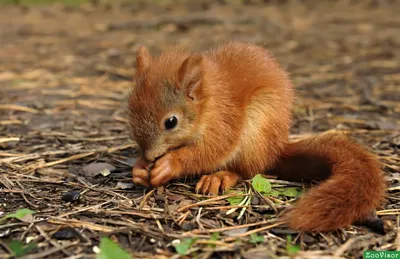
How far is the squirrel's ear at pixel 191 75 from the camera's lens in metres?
2.39

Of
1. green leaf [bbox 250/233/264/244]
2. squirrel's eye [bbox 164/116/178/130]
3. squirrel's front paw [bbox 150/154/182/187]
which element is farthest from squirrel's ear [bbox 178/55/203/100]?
green leaf [bbox 250/233/264/244]

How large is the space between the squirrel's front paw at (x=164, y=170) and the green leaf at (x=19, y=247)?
625 millimetres

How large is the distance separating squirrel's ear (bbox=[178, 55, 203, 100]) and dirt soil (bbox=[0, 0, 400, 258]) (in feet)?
1.54

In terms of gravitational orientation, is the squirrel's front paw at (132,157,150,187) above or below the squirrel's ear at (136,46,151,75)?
below

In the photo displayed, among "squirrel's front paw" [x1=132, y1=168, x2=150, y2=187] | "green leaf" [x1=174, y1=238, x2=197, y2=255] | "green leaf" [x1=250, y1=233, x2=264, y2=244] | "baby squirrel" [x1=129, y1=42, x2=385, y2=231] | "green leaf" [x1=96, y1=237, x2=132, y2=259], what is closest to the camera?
"green leaf" [x1=96, y1=237, x2=132, y2=259]

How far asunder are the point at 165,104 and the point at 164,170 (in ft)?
0.97

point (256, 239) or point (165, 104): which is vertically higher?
point (165, 104)

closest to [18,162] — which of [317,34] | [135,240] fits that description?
[135,240]

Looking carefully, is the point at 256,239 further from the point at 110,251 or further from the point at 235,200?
the point at 110,251

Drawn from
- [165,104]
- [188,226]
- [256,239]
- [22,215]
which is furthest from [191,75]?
[22,215]

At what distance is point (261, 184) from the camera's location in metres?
2.48

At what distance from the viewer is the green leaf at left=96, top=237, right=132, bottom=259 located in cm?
177

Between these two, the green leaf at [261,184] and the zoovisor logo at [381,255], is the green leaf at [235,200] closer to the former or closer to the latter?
the green leaf at [261,184]

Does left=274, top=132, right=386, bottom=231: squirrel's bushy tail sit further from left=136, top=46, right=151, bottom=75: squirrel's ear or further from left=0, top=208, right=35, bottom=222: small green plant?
left=0, top=208, right=35, bottom=222: small green plant
